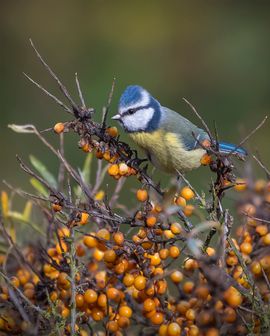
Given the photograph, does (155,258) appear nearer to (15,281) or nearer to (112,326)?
(112,326)

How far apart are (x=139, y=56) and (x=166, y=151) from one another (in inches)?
72.8

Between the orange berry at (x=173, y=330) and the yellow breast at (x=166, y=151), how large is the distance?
101 cm

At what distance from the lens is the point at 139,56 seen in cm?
374

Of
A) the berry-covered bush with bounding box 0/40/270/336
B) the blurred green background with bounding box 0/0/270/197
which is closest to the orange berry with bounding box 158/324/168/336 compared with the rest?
the berry-covered bush with bounding box 0/40/270/336

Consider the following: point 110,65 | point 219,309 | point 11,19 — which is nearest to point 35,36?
point 11,19

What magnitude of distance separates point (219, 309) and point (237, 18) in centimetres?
320

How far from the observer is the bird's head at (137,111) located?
194 centimetres

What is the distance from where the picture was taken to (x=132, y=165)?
1223 millimetres

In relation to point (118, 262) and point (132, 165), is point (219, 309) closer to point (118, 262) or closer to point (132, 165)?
point (118, 262)

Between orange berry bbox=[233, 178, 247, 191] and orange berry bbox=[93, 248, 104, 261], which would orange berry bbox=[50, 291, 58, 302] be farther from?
orange berry bbox=[233, 178, 247, 191]

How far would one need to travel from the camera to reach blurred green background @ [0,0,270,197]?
354cm

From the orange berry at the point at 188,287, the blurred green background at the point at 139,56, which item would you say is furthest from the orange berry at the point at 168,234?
the blurred green background at the point at 139,56

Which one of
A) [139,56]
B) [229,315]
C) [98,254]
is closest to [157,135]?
[98,254]

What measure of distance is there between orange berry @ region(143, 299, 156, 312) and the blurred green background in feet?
7.65
